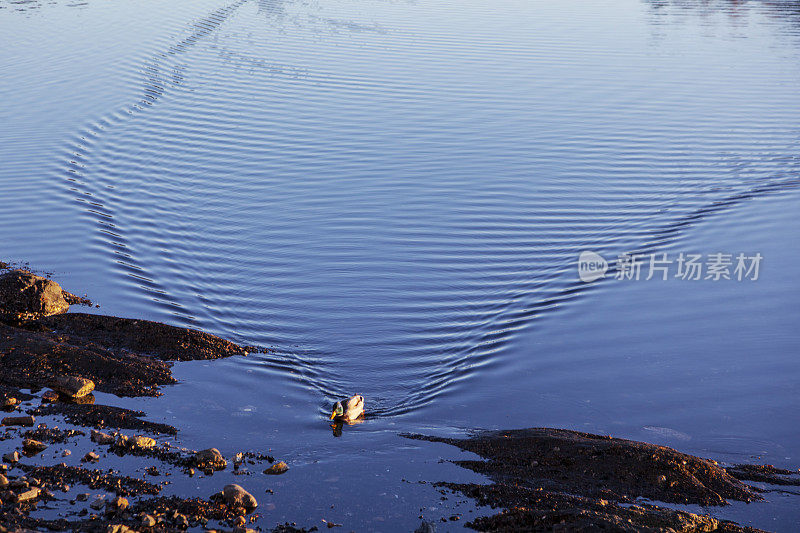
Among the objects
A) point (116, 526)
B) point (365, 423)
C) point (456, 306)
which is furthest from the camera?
point (456, 306)

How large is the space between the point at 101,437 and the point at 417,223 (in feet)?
28.5

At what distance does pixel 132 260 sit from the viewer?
48.4 feet

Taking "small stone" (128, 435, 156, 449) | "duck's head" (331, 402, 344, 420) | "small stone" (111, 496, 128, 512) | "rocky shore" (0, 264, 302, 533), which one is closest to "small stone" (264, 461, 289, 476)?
"rocky shore" (0, 264, 302, 533)

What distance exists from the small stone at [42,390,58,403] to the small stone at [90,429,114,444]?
1112mm

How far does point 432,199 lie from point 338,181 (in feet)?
7.54

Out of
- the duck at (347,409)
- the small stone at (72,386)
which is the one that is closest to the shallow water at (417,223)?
the duck at (347,409)

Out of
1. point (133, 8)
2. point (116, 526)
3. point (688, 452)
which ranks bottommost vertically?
point (688, 452)

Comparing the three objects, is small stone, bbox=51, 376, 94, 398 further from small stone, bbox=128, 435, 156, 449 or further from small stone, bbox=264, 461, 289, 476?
small stone, bbox=264, 461, 289, 476

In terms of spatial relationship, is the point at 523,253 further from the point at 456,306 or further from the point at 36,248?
the point at 36,248

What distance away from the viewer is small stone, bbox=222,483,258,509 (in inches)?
321

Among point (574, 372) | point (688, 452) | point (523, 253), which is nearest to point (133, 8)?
point (523, 253)

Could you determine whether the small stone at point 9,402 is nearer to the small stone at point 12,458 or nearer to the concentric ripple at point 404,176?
the small stone at point 12,458

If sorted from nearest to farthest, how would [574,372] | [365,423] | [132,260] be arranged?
1. [365,423]
2. [574,372]
3. [132,260]

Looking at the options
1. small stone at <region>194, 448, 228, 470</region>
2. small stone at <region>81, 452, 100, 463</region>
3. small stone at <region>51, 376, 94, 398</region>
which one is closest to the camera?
small stone at <region>81, 452, 100, 463</region>
